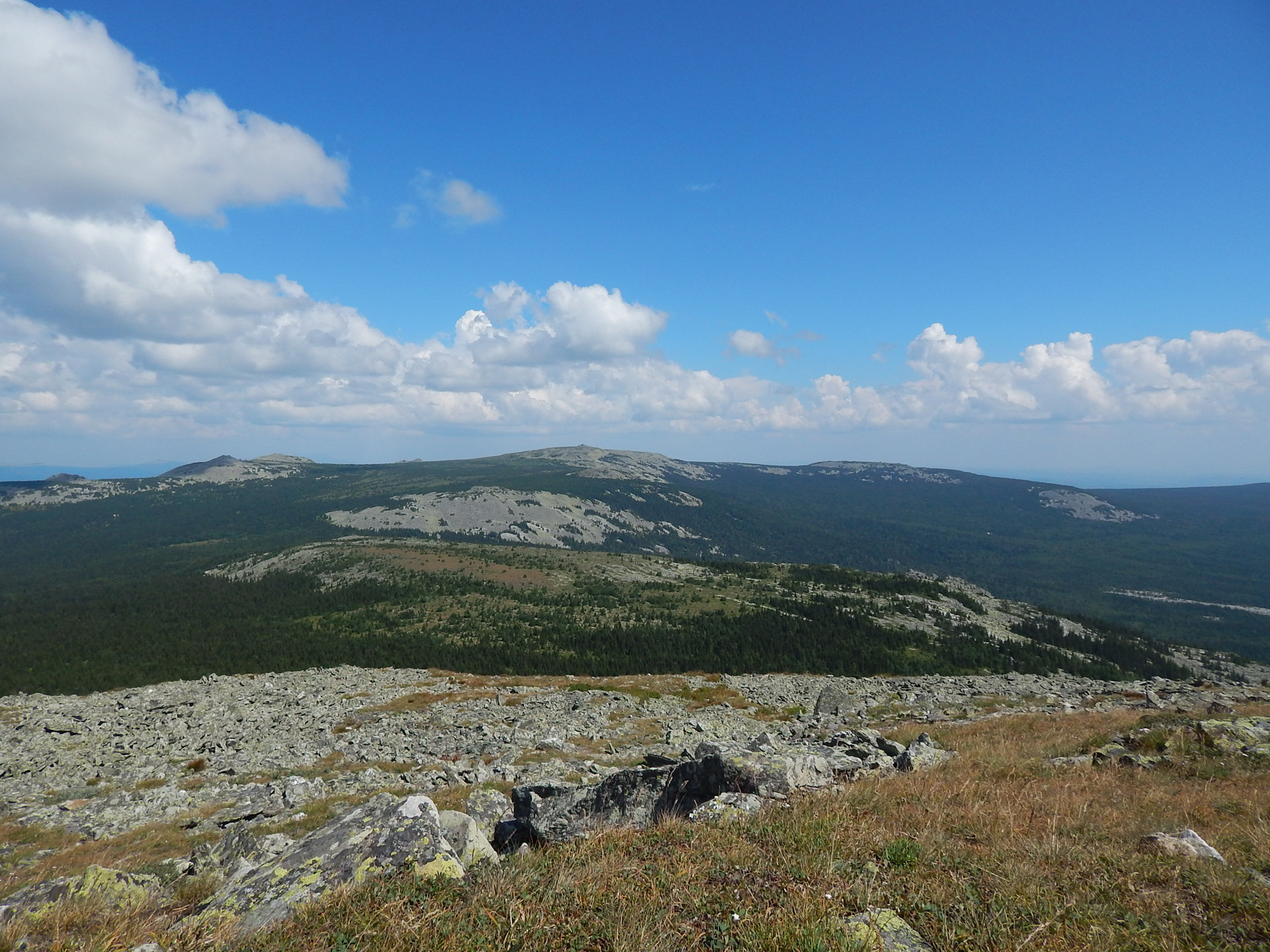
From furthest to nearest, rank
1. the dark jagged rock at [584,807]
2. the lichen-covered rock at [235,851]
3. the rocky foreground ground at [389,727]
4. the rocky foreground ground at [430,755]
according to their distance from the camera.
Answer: the rocky foreground ground at [389,727], the dark jagged rock at [584,807], the lichen-covered rock at [235,851], the rocky foreground ground at [430,755]

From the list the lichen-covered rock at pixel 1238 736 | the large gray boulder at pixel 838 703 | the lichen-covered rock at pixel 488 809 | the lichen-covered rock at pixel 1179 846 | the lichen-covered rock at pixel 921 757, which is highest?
the lichen-covered rock at pixel 1179 846

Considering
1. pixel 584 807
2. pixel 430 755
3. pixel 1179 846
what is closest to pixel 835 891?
pixel 1179 846

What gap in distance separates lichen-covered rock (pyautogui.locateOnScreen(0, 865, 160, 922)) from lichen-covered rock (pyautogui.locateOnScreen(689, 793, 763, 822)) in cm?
899

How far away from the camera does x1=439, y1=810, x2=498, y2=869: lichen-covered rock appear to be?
9461 millimetres

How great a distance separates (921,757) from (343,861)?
1654 centimetres

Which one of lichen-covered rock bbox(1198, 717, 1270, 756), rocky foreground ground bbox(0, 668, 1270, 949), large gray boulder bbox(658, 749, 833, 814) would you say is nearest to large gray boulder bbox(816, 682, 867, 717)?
rocky foreground ground bbox(0, 668, 1270, 949)

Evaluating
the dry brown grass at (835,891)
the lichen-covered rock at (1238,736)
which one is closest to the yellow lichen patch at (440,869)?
the dry brown grass at (835,891)

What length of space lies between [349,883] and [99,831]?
21.7 metres

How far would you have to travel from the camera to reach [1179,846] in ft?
25.7

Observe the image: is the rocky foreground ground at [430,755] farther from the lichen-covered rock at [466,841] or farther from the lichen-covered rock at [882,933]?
the lichen-covered rock at [882,933]

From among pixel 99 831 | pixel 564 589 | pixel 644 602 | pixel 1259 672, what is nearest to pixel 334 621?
pixel 564 589

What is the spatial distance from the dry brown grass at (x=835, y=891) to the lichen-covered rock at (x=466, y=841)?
1598mm

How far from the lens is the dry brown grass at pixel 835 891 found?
18.7 feet

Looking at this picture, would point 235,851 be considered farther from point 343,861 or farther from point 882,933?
point 882,933
